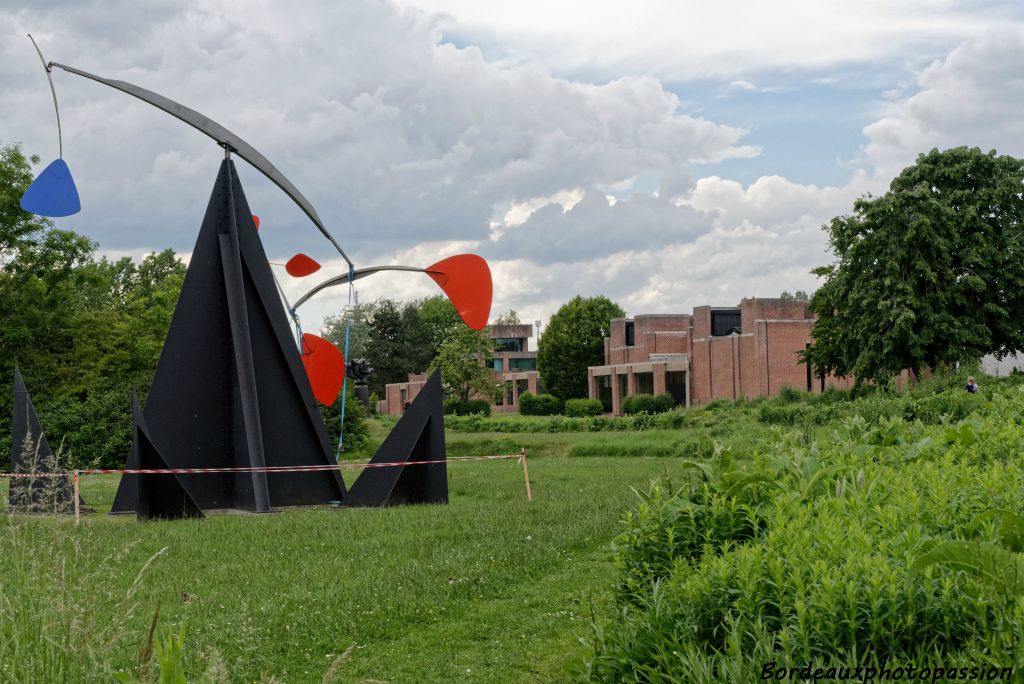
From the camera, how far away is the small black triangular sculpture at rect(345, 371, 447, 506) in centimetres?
1363

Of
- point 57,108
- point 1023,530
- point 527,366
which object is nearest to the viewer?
point 1023,530

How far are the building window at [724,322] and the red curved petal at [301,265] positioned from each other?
4082 centimetres

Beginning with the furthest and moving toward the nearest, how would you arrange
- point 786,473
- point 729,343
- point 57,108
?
point 729,343 < point 57,108 < point 786,473

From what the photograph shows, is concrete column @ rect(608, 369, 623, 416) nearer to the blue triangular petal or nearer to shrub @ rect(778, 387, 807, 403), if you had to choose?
shrub @ rect(778, 387, 807, 403)

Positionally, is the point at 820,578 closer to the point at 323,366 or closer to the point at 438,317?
the point at 323,366

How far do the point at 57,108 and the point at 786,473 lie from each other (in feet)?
37.8

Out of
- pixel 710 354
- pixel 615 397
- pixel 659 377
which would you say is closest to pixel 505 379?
pixel 615 397

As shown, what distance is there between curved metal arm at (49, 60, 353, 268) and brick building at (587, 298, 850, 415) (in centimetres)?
3288

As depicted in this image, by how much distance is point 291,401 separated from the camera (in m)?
14.8

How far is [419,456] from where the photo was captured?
1380 cm

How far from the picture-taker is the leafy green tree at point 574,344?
67.9m

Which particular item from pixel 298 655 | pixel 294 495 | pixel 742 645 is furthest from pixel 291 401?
pixel 742 645

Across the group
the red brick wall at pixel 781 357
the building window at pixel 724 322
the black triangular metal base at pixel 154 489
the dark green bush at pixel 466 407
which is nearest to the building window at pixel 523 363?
the dark green bush at pixel 466 407

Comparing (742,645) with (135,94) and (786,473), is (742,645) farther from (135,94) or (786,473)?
(135,94)
